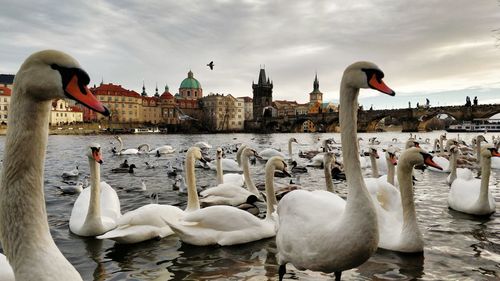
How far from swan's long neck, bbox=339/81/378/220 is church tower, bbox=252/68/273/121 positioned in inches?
5074

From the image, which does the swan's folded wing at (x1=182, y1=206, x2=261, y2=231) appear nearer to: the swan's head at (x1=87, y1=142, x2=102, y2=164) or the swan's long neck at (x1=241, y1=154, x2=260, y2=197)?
the swan's head at (x1=87, y1=142, x2=102, y2=164)

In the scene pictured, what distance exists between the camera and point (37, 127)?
6.22 ft

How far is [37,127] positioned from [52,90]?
22 centimetres

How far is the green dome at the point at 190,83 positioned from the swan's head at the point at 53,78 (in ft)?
489

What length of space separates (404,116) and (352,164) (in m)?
80.1

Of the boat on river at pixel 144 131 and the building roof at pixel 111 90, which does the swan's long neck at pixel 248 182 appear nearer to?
the boat on river at pixel 144 131

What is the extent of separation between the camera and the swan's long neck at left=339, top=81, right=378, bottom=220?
3.02 meters

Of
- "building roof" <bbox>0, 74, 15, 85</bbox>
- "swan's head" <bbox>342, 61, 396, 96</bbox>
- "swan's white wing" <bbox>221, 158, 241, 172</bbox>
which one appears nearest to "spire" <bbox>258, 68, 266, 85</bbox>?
"building roof" <bbox>0, 74, 15, 85</bbox>

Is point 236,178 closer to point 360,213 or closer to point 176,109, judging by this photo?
point 360,213

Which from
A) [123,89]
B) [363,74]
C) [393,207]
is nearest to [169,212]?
[393,207]

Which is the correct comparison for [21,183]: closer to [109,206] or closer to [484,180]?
[109,206]

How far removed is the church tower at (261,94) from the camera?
13362 cm

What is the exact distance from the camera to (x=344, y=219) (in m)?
3.09

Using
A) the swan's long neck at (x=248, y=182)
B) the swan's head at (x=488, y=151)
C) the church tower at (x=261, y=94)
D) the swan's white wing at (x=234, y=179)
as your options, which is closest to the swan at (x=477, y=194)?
the swan's head at (x=488, y=151)
